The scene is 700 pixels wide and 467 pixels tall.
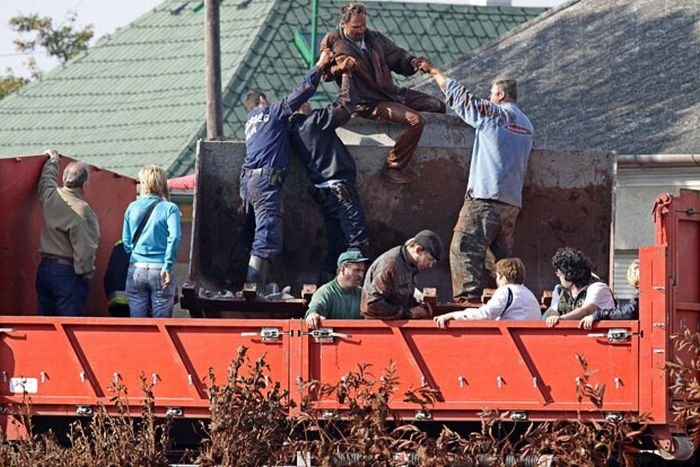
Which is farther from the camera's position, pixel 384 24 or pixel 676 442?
pixel 384 24

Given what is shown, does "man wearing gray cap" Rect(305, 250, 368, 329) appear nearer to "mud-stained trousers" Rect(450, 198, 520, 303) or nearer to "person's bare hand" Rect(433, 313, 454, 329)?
"person's bare hand" Rect(433, 313, 454, 329)

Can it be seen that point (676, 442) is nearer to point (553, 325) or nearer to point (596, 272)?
point (553, 325)

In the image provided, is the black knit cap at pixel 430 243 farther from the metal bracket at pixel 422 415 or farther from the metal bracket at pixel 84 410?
the metal bracket at pixel 84 410

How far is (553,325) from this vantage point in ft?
32.0

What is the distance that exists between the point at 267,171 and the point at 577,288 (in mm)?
2912

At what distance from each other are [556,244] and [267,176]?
251 cm

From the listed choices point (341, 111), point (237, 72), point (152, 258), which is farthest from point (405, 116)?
point (237, 72)

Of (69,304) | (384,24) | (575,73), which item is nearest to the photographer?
(69,304)

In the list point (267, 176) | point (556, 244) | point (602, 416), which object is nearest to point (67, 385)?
point (267, 176)

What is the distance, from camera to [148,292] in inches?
453

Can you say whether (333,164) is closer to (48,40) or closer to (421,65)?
(421,65)

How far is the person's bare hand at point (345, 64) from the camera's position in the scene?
12.5 m

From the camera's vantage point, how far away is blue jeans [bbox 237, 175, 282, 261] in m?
12.3

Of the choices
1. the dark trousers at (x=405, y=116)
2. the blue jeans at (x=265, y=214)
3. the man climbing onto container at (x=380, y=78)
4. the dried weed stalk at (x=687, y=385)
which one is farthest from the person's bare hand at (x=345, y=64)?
the dried weed stalk at (x=687, y=385)
